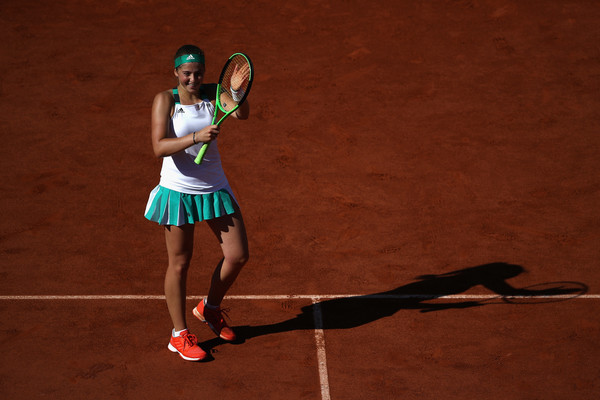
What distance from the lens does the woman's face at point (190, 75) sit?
4.86 m

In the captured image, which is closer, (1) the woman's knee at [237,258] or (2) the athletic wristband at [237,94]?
(2) the athletic wristband at [237,94]

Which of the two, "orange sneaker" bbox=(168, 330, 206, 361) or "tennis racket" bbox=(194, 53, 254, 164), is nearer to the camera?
"tennis racket" bbox=(194, 53, 254, 164)

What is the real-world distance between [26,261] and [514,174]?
5.34 meters

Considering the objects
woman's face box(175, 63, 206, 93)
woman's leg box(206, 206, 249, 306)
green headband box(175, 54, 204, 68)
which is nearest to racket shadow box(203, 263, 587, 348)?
woman's leg box(206, 206, 249, 306)

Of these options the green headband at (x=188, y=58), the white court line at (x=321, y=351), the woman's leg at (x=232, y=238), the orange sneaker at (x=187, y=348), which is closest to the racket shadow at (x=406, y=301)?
the white court line at (x=321, y=351)

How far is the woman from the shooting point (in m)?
4.88

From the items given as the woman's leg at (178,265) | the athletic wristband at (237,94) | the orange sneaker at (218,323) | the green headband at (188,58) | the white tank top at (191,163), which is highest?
the green headband at (188,58)

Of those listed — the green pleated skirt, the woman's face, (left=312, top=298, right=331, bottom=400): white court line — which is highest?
the woman's face

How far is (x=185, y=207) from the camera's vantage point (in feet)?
16.8

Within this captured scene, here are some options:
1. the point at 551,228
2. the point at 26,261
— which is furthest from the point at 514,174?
the point at 26,261

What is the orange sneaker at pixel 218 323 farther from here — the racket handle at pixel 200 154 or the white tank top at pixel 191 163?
the racket handle at pixel 200 154

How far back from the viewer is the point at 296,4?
1223 centimetres

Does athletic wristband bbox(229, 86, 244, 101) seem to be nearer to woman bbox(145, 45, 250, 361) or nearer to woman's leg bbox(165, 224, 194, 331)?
woman bbox(145, 45, 250, 361)

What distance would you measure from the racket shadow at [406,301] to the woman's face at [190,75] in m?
2.11
